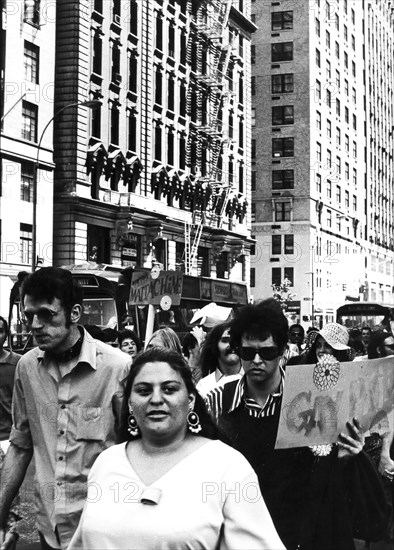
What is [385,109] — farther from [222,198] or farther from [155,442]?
[155,442]

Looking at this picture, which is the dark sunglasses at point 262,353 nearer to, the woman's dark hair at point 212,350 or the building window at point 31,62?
the woman's dark hair at point 212,350

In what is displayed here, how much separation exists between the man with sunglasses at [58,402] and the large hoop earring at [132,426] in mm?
1092

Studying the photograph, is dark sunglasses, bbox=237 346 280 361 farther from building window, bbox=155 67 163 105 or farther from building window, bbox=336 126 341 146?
building window, bbox=336 126 341 146

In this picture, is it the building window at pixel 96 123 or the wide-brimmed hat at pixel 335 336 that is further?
the building window at pixel 96 123

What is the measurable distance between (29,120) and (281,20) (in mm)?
40026

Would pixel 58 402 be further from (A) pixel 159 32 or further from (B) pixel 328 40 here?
(B) pixel 328 40

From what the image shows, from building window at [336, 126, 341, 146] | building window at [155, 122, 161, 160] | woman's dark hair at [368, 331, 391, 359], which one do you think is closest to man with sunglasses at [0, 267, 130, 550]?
woman's dark hair at [368, 331, 391, 359]

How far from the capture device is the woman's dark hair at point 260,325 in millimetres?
4648

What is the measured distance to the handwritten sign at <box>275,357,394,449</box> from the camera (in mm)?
4109

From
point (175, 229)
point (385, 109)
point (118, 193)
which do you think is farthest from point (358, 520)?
point (385, 109)

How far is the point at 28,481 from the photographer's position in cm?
973

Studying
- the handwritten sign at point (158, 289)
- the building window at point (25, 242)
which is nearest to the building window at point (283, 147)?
the building window at point (25, 242)

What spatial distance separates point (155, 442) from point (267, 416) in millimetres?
1522

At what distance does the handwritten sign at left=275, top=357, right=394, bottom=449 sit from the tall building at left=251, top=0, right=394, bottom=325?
2259 inches
